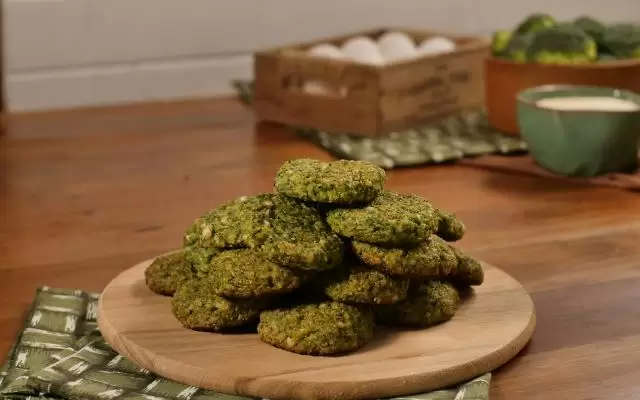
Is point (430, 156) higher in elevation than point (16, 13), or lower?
lower

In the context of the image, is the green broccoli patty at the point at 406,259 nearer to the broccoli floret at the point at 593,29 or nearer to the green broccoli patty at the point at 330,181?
the green broccoli patty at the point at 330,181

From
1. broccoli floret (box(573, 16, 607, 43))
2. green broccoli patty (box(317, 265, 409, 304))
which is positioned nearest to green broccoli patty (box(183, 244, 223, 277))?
green broccoli patty (box(317, 265, 409, 304))

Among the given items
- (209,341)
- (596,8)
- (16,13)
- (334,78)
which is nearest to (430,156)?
(334,78)

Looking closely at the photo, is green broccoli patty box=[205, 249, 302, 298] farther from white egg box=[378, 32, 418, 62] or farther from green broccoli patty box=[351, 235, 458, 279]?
white egg box=[378, 32, 418, 62]

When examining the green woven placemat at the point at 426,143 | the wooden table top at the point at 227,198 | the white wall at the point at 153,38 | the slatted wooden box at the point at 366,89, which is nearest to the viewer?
the wooden table top at the point at 227,198

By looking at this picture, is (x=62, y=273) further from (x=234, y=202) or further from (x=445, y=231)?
(x=445, y=231)

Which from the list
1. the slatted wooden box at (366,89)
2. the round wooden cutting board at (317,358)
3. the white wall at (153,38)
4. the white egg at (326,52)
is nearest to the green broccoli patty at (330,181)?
the round wooden cutting board at (317,358)
